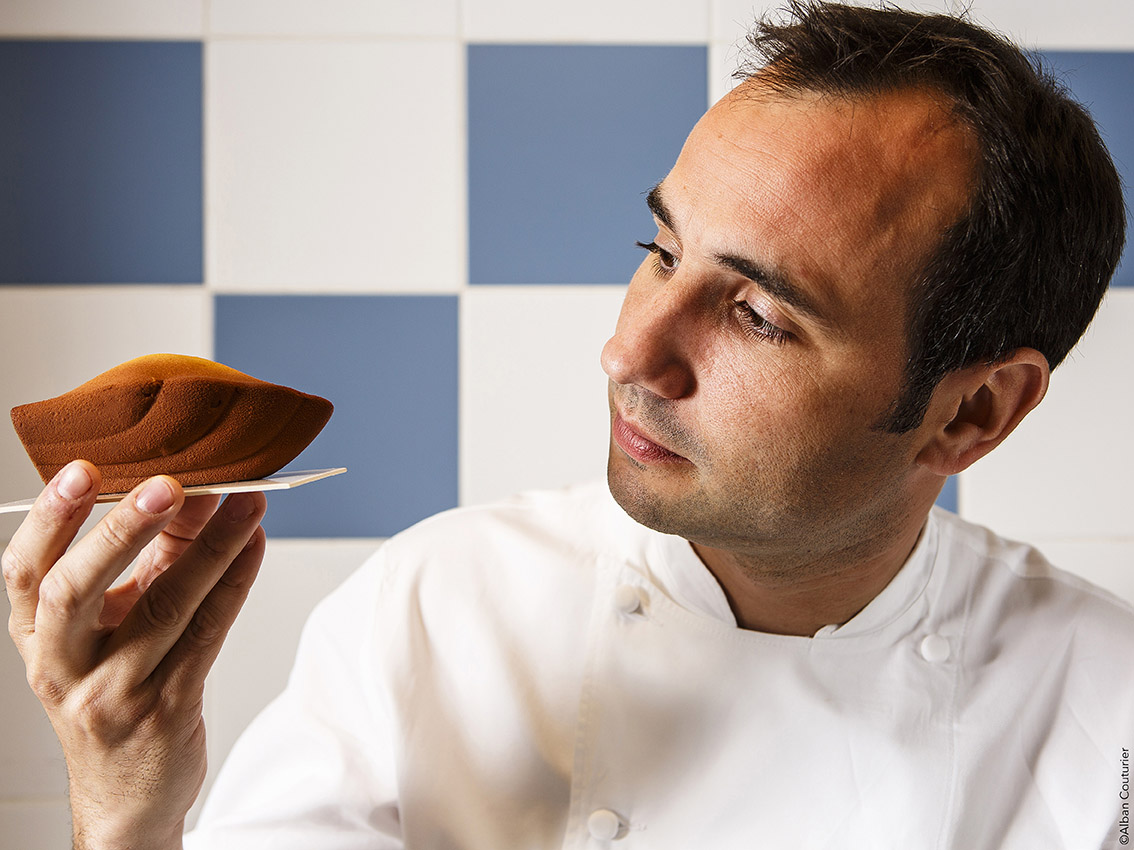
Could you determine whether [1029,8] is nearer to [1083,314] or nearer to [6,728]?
Result: [1083,314]

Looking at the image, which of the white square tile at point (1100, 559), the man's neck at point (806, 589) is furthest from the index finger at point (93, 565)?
the white square tile at point (1100, 559)

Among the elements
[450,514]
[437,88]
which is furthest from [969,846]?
[437,88]

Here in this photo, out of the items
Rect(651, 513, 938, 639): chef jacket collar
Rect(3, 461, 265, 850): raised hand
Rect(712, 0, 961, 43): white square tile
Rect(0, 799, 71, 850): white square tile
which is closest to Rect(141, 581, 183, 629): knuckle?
Rect(3, 461, 265, 850): raised hand

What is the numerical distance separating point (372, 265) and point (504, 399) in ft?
1.01

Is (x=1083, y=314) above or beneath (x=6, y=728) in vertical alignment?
above

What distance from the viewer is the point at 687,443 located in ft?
2.89

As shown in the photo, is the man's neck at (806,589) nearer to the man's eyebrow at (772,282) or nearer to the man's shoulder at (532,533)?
the man's shoulder at (532,533)

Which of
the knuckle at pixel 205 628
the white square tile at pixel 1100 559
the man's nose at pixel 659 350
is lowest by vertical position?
the white square tile at pixel 1100 559

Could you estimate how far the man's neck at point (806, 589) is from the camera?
1.04 meters

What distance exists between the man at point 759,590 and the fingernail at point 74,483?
0.08 metres

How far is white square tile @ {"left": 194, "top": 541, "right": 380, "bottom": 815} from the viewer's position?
4.93 ft

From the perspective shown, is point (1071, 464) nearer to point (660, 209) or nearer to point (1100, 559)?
point (1100, 559)

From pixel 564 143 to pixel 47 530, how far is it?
41.8 inches
